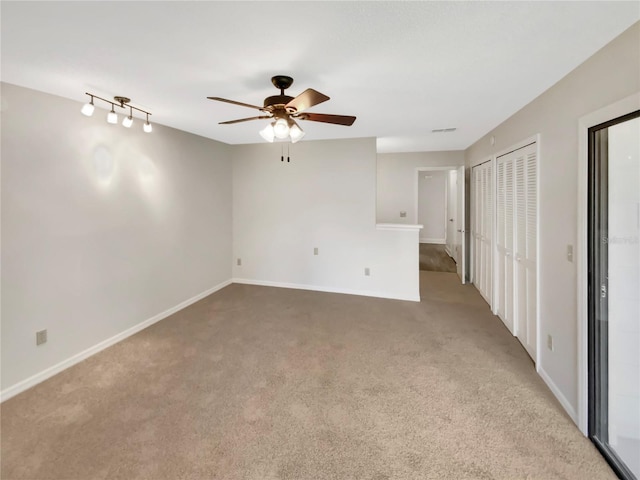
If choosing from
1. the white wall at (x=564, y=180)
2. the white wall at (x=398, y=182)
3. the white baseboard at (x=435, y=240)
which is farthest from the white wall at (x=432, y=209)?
the white wall at (x=564, y=180)

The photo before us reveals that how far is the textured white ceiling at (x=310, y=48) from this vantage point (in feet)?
4.70

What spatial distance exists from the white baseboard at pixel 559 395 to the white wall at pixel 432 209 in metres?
7.33

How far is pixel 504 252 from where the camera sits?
137 inches

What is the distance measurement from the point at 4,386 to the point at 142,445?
4.55ft

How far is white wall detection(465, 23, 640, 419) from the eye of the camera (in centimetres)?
164

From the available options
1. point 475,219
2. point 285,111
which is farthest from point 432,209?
point 285,111

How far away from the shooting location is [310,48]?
177cm

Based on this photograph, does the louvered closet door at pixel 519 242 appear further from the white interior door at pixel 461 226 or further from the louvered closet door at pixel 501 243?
the white interior door at pixel 461 226

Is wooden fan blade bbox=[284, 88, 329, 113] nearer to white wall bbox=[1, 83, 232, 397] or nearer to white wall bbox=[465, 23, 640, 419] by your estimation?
white wall bbox=[465, 23, 640, 419]

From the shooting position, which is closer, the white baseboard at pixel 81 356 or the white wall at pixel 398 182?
the white baseboard at pixel 81 356

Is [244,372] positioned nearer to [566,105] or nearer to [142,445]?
[142,445]

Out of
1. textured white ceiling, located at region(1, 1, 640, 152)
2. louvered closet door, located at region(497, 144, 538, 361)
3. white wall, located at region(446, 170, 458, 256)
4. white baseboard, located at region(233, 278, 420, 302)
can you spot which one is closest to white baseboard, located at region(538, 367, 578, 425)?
louvered closet door, located at region(497, 144, 538, 361)

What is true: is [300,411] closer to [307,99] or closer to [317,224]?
[307,99]

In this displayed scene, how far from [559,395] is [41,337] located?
4118 millimetres
